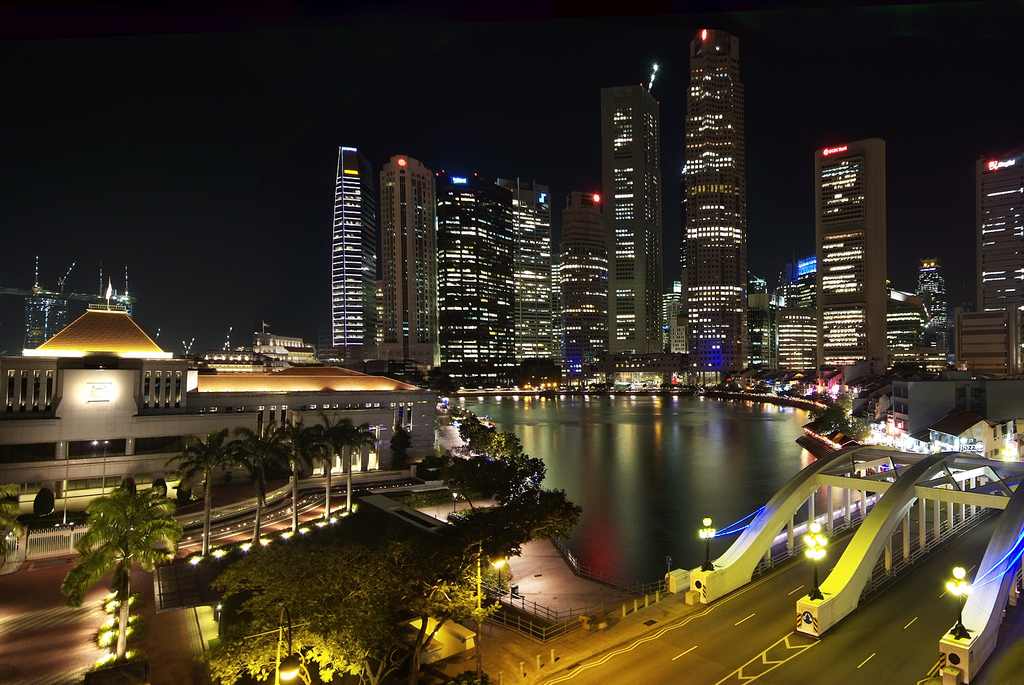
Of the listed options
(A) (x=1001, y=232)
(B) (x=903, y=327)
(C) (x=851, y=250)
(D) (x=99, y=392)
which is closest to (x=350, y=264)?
(C) (x=851, y=250)

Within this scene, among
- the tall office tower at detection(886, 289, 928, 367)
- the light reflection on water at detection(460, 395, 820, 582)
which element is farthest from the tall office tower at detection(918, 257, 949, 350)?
the light reflection on water at detection(460, 395, 820, 582)

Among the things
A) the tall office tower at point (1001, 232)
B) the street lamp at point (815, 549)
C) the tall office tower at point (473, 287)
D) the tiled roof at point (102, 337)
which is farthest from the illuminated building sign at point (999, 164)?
the tiled roof at point (102, 337)

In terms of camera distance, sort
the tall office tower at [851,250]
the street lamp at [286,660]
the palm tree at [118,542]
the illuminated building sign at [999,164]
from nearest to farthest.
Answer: the street lamp at [286,660]
the palm tree at [118,542]
the illuminated building sign at [999,164]
the tall office tower at [851,250]

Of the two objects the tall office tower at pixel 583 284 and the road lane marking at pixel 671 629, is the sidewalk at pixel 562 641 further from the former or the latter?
the tall office tower at pixel 583 284

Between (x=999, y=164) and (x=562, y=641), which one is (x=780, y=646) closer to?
(x=562, y=641)

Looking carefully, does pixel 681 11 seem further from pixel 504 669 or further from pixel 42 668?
pixel 42 668

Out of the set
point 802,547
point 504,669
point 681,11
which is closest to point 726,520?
point 802,547
